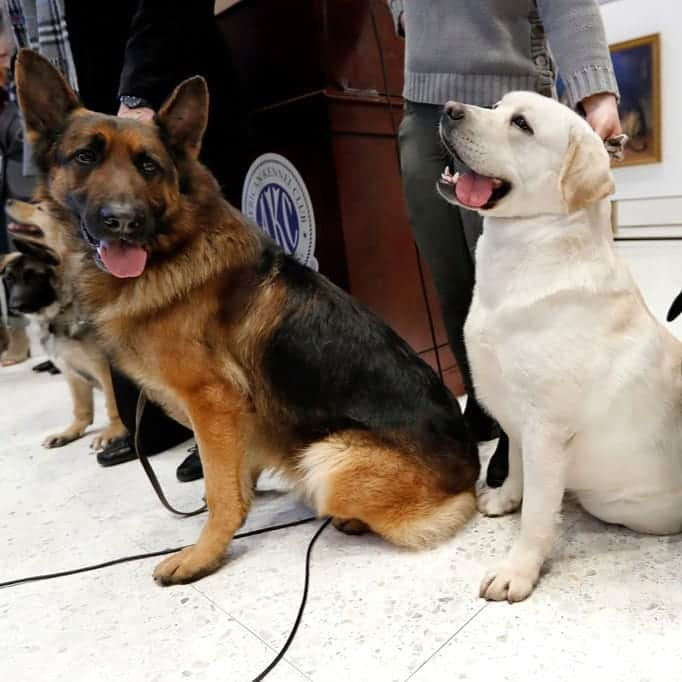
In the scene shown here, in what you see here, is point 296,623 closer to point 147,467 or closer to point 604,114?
point 147,467

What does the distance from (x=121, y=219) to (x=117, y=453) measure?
4.19ft

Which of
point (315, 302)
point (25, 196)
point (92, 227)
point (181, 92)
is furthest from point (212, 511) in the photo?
point (25, 196)

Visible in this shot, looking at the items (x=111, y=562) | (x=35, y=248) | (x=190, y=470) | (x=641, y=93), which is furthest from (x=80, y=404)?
(x=641, y=93)

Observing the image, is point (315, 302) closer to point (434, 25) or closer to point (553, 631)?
point (434, 25)

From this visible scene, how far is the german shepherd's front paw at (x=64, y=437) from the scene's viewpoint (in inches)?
98.3

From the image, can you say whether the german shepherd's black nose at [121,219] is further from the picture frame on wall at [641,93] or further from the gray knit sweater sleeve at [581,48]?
the picture frame on wall at [641,93]

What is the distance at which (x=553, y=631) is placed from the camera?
1.14 metres

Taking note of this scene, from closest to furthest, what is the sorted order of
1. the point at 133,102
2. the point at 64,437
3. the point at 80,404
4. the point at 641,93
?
the point at 133,102
the point at 64,437
the point at 80,404
the point at 641,93

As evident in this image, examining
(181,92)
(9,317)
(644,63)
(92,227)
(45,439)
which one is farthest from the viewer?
(644,63)

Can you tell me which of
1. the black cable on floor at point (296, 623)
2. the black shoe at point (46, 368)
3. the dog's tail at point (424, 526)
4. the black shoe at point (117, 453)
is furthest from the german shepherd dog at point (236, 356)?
the black shoe at point (46, 368)

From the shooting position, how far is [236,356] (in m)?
1.49

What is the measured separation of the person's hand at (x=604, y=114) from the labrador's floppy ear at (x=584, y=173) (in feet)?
0.86

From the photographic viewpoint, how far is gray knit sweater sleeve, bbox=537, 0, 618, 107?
135 cm

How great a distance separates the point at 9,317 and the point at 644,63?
699 cm
